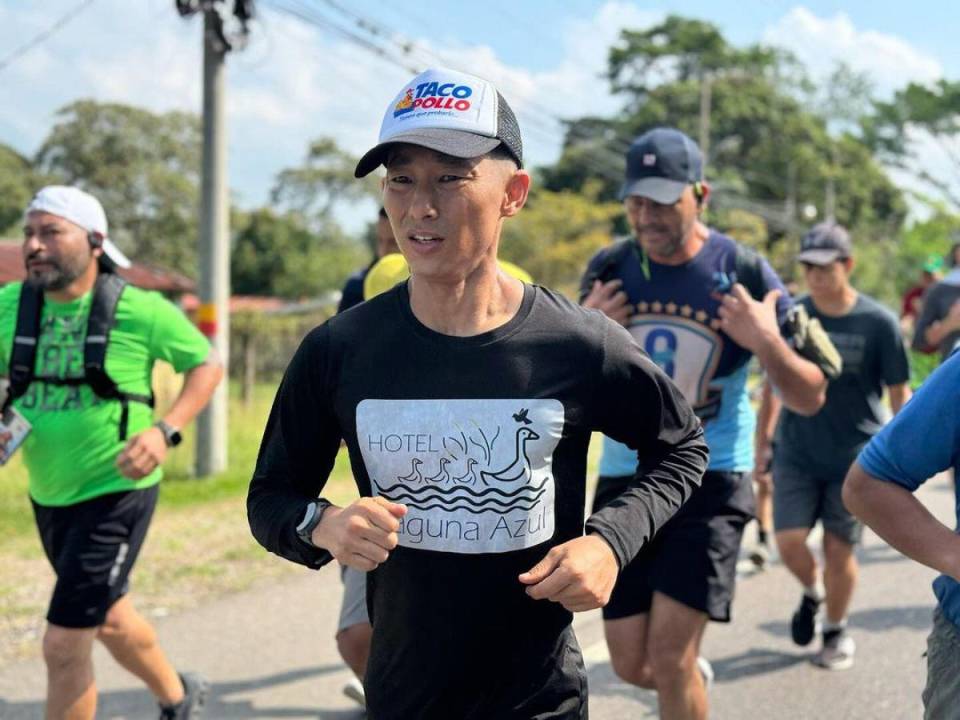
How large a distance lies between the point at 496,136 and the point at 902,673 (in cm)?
395

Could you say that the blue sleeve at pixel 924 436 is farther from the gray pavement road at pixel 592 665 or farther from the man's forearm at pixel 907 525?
the gray pavement road at pixel 592 665

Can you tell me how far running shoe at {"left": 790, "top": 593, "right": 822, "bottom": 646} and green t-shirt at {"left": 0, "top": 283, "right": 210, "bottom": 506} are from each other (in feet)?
10.4

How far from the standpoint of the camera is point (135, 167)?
121ft

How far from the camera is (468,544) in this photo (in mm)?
2123

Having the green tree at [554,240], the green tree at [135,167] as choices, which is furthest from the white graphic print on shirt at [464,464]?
the green tree at [135,167]

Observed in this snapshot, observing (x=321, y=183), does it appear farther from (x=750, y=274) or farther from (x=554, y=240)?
(x=750, y=274)

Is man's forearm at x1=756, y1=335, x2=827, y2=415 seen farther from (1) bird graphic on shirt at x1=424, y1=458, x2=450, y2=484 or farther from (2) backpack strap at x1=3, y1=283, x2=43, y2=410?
(2) backpack strap at x1=3, y1=283, x2=43, y2=410

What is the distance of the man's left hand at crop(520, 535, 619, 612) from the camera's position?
6.13 ft

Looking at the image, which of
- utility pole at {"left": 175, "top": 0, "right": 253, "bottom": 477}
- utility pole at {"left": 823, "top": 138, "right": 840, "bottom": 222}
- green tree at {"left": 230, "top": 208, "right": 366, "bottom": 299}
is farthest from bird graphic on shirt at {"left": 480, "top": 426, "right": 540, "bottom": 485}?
utility pole at {"left": 823, "top": 138, "right": 840, "bottom": 222}

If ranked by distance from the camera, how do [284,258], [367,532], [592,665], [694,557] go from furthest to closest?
[284,258], [592,665], [694,557], [367,532]

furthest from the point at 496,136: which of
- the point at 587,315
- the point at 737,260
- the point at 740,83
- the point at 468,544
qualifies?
the point at 740,83

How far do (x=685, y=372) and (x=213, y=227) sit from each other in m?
7.51

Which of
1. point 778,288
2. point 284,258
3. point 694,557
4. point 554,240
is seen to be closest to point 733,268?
point 778,288

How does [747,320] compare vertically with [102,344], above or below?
above
